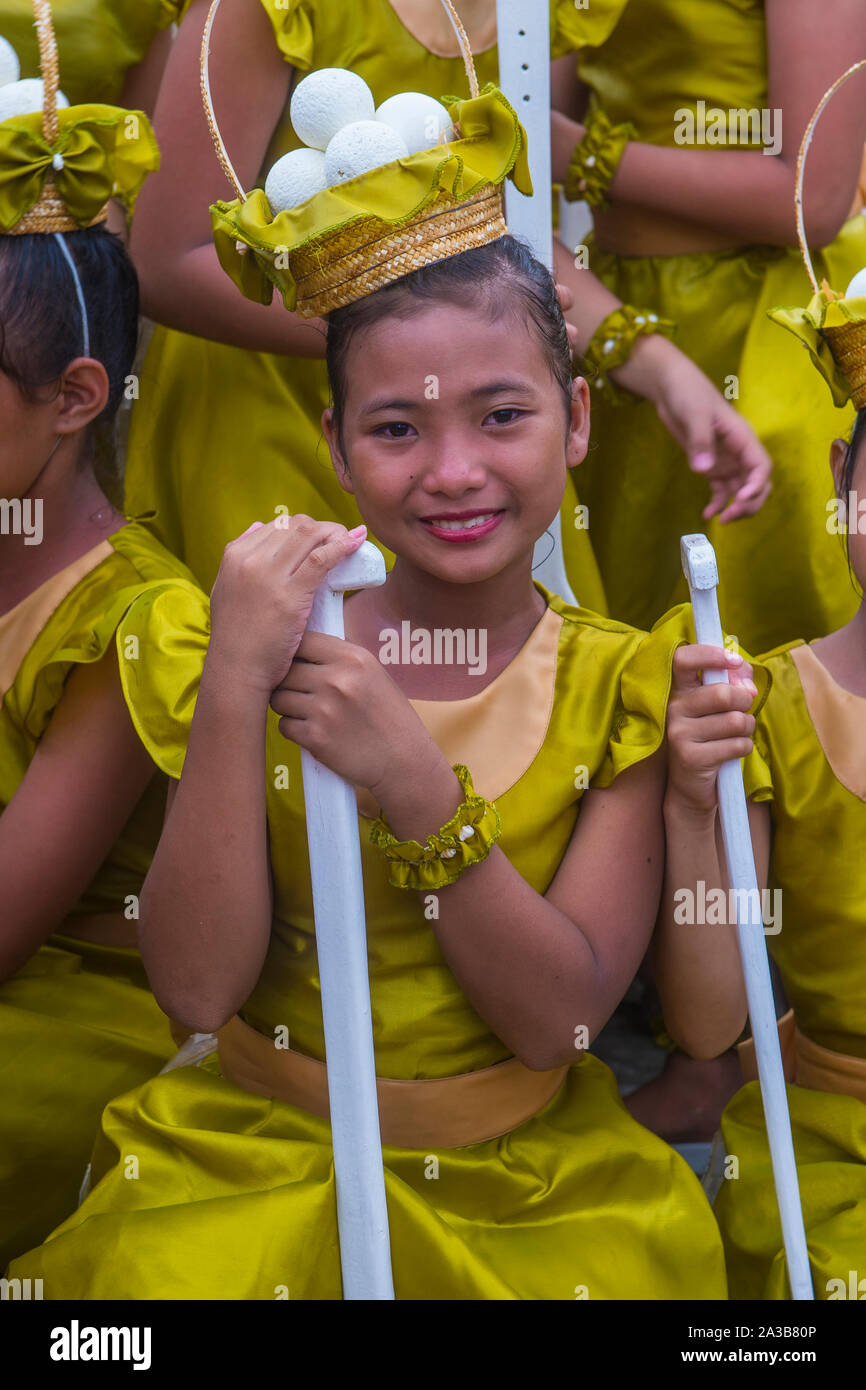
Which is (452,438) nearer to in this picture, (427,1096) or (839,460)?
(839,460)

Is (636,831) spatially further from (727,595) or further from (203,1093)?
(727,595)

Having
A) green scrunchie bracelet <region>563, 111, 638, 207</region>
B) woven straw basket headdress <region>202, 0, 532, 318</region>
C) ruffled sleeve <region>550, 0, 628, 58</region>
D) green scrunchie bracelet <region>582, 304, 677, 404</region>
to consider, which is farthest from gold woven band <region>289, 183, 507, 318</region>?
green scrunchie bracelet <region>563, 111, 638, 207</region>

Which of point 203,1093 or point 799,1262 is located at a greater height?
point 203,1093

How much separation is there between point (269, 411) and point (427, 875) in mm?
935

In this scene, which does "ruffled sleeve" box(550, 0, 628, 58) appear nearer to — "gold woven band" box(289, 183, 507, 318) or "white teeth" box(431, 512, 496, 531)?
"gold woven band" box(289, 183, 507, 318)

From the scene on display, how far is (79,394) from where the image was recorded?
6.52 feet

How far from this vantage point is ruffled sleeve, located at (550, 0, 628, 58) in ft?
6.90

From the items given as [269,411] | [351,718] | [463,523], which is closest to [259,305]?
[269,411]

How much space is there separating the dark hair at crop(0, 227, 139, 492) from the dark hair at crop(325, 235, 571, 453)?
449mm

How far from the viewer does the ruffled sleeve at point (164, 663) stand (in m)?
1.65
